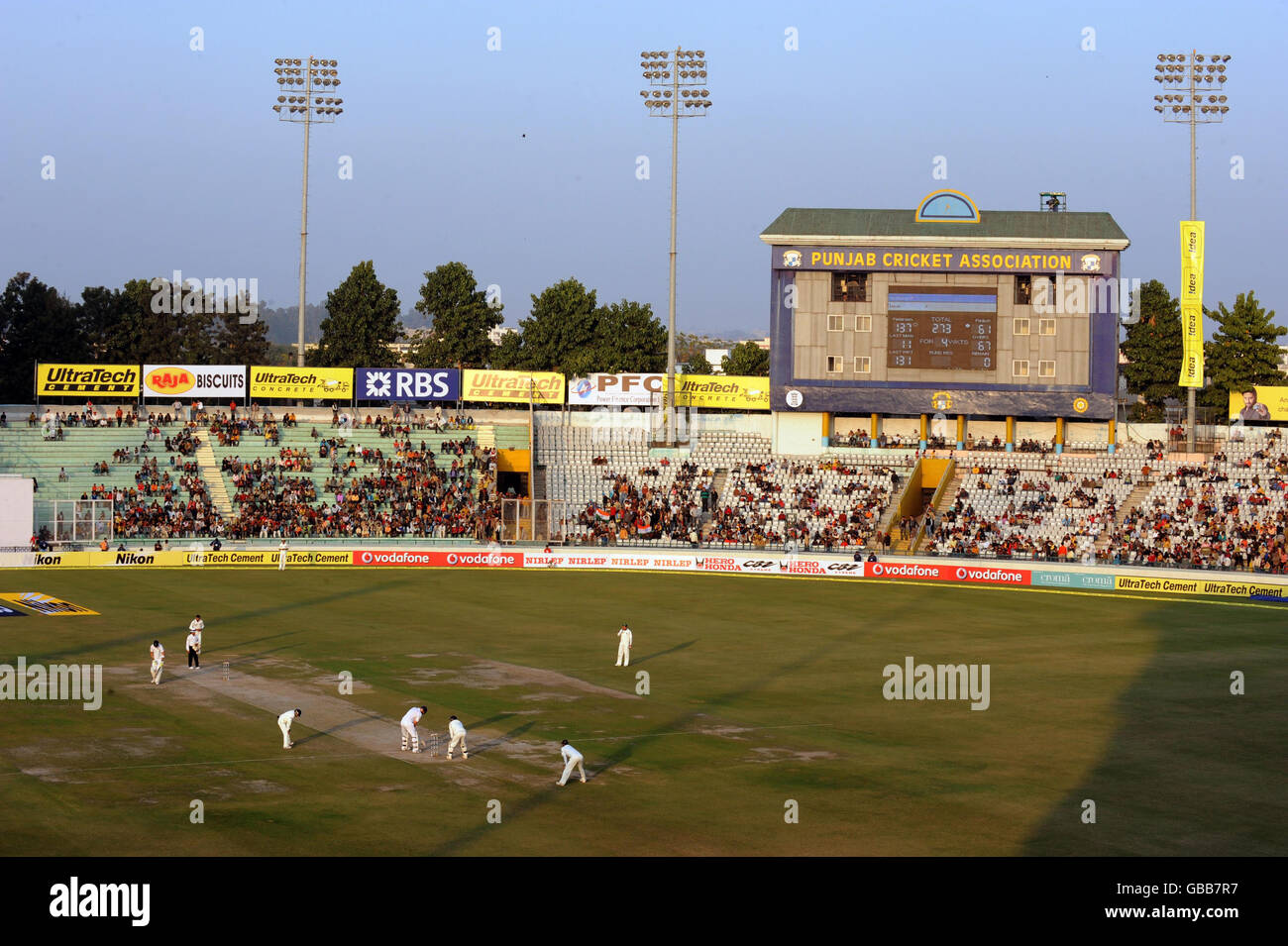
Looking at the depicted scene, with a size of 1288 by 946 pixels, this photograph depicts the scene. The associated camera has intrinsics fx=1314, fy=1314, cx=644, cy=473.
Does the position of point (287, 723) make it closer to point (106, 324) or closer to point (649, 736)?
point (649, 736)

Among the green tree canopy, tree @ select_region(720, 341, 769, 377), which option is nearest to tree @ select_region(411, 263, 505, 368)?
the green tree canopy

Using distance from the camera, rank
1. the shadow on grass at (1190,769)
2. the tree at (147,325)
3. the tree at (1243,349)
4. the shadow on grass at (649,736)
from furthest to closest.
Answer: the tree at (147,325), the tree at (1243,349), the shadow on grass at (1190,769), the shadow on grass at (649,736)

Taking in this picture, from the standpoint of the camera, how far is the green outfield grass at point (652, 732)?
→ 70.9 ft

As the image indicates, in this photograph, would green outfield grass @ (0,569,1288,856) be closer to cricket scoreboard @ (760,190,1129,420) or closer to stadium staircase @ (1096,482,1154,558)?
stadium staircase @ (1096,482,1154,558)

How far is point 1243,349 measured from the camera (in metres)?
86.1

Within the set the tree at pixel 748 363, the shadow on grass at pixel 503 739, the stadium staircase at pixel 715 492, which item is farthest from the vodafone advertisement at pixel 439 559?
the tree at pixel 748 363

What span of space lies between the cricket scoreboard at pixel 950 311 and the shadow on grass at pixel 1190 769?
32975 millimetres

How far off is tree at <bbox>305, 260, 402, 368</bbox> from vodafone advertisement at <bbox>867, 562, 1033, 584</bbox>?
64896mm

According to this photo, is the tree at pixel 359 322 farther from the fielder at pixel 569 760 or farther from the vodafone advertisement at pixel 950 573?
the fielder at pixel 569 760

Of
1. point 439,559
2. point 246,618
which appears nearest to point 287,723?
point 246,618

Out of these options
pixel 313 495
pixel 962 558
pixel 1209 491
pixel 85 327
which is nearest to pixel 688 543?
pixel 962 558

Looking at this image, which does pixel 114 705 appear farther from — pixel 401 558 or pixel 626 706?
pixel 401 558

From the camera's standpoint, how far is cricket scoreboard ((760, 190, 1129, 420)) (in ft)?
241

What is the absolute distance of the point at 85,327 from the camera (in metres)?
111
